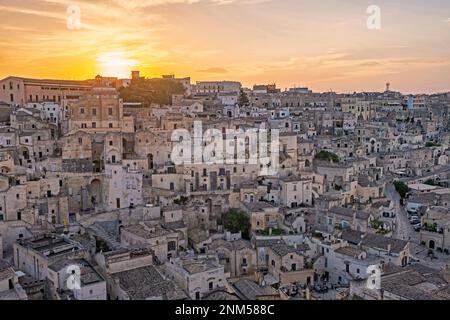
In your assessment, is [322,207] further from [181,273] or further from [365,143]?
[365,143]

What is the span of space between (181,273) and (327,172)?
6.96 metres

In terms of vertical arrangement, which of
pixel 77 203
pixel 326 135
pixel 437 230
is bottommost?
pixel 437 230

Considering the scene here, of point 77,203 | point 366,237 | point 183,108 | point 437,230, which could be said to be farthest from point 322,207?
point 183,108

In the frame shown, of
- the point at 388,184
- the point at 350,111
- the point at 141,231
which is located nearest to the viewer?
the point at 141,231

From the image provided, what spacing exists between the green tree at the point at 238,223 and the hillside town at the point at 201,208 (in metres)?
0.02

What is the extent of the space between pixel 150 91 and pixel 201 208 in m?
9.19

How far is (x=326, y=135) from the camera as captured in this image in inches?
682

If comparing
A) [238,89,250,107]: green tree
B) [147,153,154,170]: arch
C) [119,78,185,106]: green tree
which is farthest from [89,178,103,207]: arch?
[238,89,250,107]: green tree

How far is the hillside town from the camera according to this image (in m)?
6.88

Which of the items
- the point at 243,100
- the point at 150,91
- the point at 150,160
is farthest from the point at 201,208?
the point at 243,100

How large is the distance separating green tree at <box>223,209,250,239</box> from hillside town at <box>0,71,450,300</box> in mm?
23

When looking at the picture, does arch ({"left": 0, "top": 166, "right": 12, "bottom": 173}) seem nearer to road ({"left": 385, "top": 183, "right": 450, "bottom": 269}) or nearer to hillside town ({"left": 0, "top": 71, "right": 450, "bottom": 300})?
hillside town ({"left": 0, "top": 71, "right": 450, "bottom": 300})

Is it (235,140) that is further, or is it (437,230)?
(235,140)

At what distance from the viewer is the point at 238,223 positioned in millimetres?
9617
